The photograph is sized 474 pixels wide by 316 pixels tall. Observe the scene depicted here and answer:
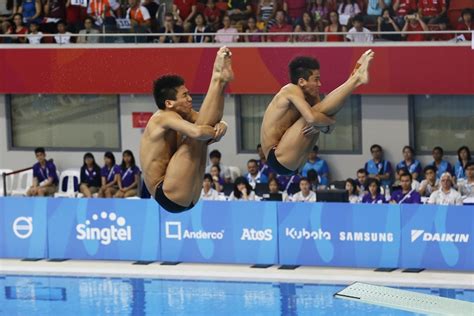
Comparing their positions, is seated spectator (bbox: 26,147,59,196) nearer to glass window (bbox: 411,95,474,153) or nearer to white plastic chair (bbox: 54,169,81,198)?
white plastic chair (bbox: 54,169,81,198)

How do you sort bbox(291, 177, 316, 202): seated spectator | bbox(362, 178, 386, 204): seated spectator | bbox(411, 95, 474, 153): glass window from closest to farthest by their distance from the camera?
bbox(362, 178, 386, 204): seated spectator → bbox(291, 177, 316, 202): seated spectator → bbox(411, 95, 474, 153): glass window

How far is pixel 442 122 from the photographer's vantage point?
21.8 metres

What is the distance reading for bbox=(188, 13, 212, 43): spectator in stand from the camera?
21.6m

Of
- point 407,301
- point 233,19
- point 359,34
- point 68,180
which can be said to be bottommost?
point 407,301

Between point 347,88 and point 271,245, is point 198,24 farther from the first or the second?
point 347,88

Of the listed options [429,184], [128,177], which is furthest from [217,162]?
[429,184]

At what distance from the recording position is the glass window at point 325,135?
22125 mm

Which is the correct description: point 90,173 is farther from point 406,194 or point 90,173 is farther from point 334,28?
point 406,194

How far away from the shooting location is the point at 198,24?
71.2ft

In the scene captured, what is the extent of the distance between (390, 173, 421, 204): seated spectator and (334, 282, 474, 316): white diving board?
2.83m

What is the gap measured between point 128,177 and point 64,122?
11.0 ft

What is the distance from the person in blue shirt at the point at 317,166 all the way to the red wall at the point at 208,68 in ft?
3.51

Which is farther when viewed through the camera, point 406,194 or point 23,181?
point 23,181

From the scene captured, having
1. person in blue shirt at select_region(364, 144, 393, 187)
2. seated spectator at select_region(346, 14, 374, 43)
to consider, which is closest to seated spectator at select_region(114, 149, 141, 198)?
person in blue shirt at select_region(364, 144, 393, 187)
